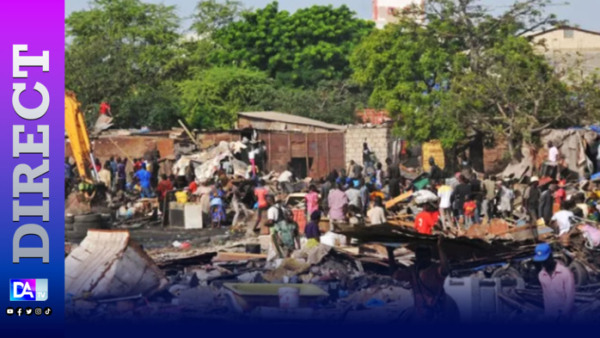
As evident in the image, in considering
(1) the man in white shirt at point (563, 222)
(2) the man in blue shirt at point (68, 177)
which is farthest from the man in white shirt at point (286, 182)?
(1) the man in white shirt at point (563, 222)

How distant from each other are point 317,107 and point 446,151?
12236mm

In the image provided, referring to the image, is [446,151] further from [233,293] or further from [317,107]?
[233,293]

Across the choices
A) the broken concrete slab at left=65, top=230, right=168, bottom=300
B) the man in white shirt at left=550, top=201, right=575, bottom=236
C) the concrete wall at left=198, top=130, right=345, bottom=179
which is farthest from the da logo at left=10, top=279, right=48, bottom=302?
the concrete wall at left=198, top=130, right=345, bottom=179

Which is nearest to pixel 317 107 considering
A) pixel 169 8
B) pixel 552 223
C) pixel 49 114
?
pixel 169 8

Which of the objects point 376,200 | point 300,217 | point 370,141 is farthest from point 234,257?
point 370,141

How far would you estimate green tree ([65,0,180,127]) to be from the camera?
46844mm

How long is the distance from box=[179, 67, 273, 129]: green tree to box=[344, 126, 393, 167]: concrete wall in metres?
9.42

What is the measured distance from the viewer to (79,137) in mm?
28156

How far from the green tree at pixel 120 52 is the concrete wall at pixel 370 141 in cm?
979

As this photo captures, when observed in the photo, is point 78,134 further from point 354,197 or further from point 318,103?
point 318,103

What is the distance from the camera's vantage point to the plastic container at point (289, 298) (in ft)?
54.3

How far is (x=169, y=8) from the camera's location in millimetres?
56281

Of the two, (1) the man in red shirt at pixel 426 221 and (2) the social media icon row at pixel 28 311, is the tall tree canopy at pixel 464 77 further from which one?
(2) the social media icon row at pixel 28 311

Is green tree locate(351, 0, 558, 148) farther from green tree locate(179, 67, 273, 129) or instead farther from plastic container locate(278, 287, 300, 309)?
plastic container locate(278, 287, 300, 309)
